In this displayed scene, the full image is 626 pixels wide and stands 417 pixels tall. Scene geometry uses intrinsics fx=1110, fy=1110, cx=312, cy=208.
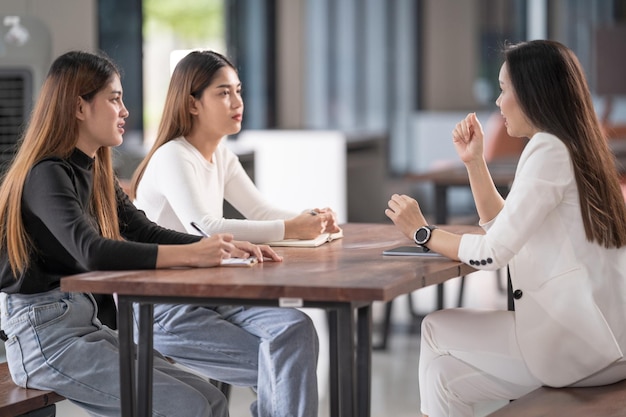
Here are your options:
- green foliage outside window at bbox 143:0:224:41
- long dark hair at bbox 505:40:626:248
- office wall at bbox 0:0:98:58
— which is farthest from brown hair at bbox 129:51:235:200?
green foliage outside window at bbox 143:0:224:41

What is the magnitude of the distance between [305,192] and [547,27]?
4.42 metres

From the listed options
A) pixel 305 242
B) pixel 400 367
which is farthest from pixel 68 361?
pixel 400 367

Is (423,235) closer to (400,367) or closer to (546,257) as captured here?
(546,257)

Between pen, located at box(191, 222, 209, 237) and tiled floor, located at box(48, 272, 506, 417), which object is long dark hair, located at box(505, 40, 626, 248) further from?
tiled floor, located at box(48, 272, 506, 417)

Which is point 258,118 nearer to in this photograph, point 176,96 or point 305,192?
point 305,192

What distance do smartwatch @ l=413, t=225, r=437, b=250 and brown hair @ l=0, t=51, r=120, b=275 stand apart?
26.3 inches

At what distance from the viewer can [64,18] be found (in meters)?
4.58

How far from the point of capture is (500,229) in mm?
2203

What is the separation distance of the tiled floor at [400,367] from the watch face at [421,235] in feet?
4.32

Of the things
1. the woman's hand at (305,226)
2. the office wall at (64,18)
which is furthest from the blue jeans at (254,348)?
the office wall at (64,18)

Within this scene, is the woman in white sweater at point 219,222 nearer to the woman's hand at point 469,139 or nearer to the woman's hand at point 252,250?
the woman's hand at point 252,250

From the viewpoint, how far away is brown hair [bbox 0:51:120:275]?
226 cm

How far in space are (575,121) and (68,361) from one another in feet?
3.74

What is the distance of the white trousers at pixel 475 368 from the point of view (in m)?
2.29
